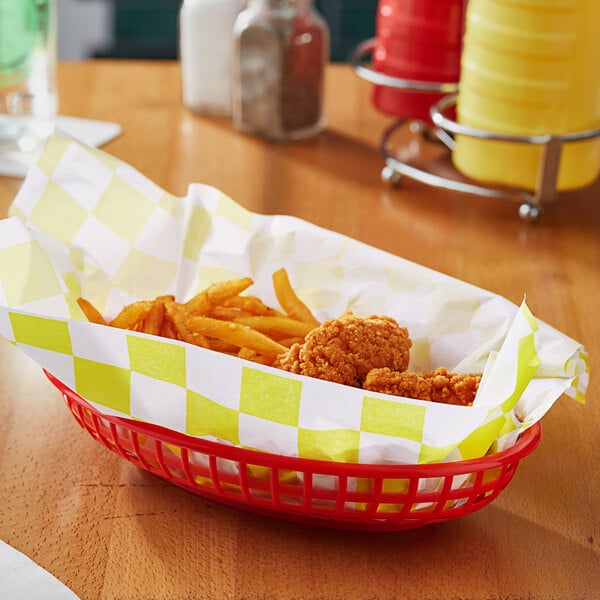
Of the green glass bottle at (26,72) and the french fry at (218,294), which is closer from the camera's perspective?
the french fry at (218,294)

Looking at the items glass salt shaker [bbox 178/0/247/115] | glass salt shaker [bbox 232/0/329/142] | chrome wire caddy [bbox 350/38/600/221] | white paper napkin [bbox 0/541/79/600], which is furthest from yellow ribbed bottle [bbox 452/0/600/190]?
white paper napkin [bbox 0/541/79/600]

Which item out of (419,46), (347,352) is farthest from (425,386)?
(419,46)

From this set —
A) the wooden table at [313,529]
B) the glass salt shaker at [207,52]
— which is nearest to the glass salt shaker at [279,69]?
the glass salt shaker at [207,52]

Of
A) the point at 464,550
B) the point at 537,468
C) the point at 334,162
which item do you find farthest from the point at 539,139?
the point at 464,550

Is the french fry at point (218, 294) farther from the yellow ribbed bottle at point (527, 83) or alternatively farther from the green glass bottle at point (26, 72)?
the green glass bottle at point (26, 72)

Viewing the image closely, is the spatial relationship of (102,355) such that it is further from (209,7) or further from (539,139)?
(209,7)

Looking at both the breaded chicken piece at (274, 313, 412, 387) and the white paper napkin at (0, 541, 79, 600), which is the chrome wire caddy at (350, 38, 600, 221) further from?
the white paper napkin at (0, 541, 79, 600)
